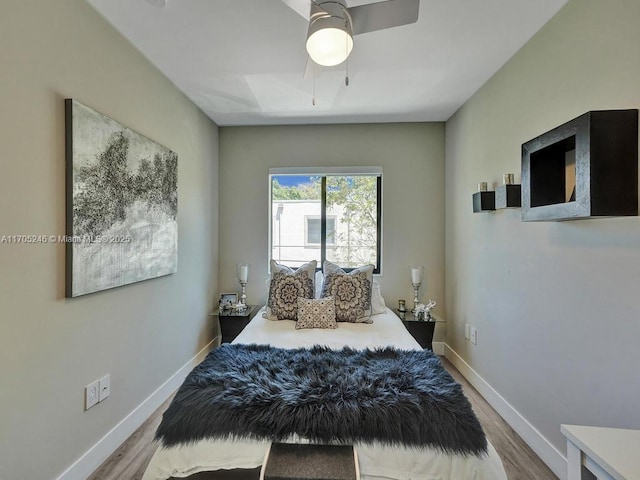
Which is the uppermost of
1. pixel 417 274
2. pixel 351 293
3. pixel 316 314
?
pixel 417 274

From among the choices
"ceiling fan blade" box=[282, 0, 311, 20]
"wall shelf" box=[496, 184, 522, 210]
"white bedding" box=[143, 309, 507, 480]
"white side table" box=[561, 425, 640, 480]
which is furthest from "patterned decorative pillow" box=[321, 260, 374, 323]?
"ceiling fan blade" box=[282, 0, 311, 20]

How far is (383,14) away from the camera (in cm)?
135

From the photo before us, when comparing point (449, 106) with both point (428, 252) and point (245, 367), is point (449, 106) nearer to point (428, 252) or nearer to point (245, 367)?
point (428, 252)

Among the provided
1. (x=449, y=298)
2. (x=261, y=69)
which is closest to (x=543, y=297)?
Answer: (x=449, y=298)

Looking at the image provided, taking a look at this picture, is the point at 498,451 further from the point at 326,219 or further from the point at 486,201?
the point at 326,219

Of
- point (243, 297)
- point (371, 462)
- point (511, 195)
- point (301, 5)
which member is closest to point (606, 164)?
point (511, 195)

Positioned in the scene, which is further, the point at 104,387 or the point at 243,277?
the point at 243,277

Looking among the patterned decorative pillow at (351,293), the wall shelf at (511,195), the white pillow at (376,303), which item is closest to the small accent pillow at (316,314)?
the patterned decorative pillow at (351,293)

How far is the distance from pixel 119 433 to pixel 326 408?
1.46 metres

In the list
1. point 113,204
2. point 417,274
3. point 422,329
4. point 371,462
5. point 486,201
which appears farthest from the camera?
point 417,274

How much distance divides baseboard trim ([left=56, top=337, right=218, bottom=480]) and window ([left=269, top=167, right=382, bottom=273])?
1.60 m

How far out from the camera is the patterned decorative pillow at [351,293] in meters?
2.74

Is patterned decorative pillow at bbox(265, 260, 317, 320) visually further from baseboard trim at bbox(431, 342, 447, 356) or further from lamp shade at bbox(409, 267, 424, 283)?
baseboard trim at bbox(431, 342, 447, 356)

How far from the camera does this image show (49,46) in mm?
1431
